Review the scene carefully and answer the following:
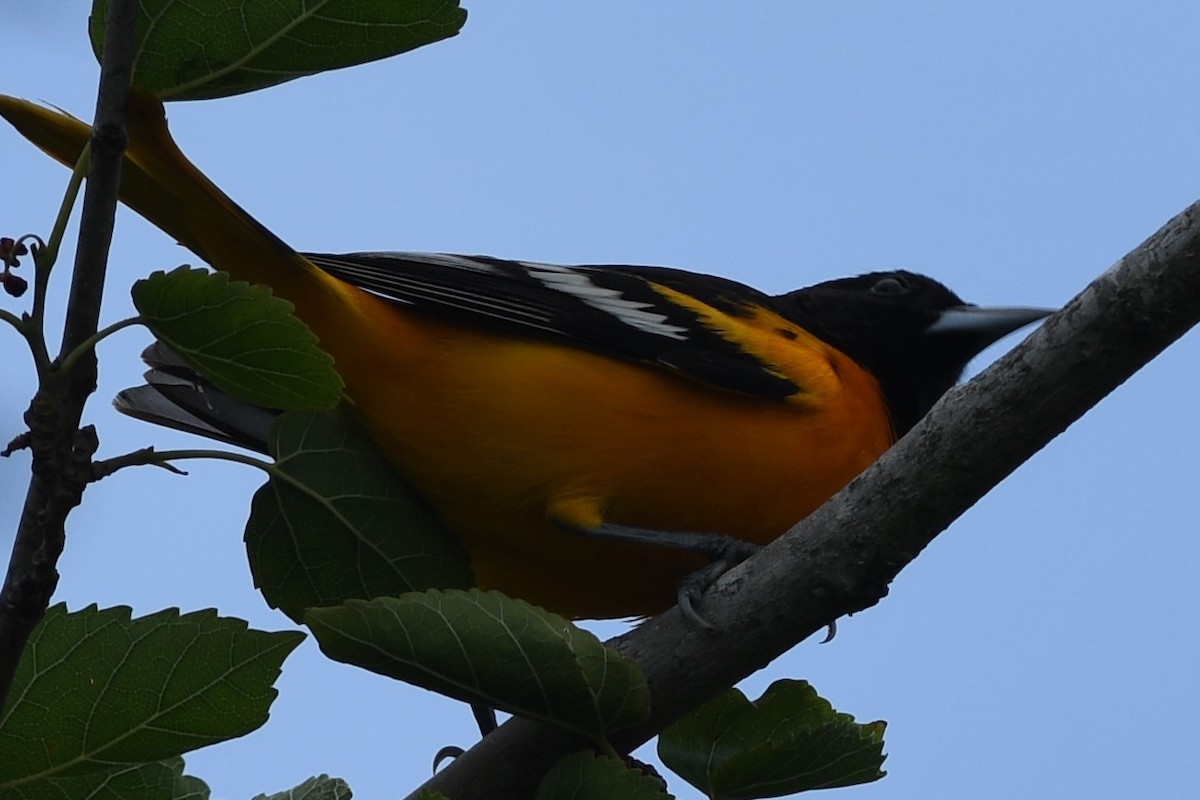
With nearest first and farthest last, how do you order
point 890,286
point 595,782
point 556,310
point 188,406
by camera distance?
point 595,782, point 556,310, point 188,406, point 890,286

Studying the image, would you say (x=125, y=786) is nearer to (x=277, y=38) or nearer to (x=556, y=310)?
(x=277, y=38)

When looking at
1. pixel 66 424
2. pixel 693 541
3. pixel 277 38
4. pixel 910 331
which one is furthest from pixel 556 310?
Answer: pixel 66 424

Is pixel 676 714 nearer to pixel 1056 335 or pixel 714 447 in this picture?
pixel 1056 335

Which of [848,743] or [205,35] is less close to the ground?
[205,35]

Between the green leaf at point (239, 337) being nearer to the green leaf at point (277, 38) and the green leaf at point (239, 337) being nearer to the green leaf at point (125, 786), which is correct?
the green leaf at point (277, 38)

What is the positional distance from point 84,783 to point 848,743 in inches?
47.1

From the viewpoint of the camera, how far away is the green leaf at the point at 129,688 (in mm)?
2039

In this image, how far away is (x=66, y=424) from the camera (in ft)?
6.06

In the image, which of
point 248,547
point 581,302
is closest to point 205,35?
point 248,547

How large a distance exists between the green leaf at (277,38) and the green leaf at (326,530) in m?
0.65

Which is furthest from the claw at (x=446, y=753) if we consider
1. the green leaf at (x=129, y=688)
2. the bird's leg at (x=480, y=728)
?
the green leaf at (x=129, y=688)

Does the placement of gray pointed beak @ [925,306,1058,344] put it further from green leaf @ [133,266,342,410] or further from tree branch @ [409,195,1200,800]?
green leaf @ [133,266,342,410]

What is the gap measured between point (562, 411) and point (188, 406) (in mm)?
1079

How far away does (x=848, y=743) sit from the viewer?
227cm
